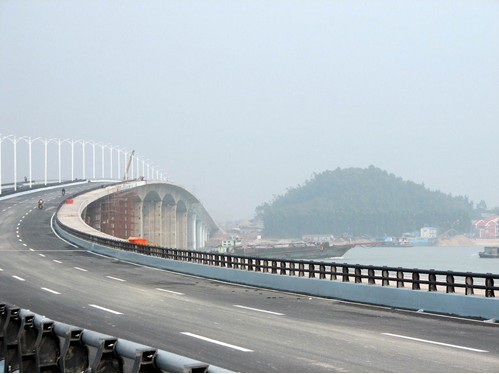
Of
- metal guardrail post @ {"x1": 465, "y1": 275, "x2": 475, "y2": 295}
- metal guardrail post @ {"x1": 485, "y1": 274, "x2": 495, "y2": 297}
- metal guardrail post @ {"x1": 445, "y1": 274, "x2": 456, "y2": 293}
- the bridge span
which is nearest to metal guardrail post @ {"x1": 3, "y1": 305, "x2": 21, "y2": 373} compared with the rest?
metal guardrail post @ {"x1": 485, "y1": 274, "x2": 495, "y2": 297}

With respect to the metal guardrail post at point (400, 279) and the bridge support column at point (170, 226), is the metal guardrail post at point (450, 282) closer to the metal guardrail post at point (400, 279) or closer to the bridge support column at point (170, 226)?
the metal guardrail post at point (400, 279)

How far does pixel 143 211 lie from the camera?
17675 centimetres

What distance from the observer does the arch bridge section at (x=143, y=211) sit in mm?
144375

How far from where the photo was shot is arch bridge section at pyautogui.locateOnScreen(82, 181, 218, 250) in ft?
474

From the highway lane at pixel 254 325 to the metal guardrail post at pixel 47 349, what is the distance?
3205 millimetres

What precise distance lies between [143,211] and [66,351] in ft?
553

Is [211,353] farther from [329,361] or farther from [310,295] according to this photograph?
[310,295]

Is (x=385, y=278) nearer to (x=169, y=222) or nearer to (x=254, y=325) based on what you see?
(x=254, y=325)

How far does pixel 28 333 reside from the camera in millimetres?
10773

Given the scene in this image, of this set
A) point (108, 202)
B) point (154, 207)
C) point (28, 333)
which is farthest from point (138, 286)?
point (154, 207)

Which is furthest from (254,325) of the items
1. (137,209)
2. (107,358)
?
(137,209)

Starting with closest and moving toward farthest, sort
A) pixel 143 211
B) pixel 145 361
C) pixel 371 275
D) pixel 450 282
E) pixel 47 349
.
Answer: pixel 145 361, pixel 47 349, pixel 450 282, pixel 371 275, pixel 143 211

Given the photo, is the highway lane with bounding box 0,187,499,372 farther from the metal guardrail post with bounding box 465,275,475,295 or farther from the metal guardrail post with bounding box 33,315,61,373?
the metal guardrail post with bounding box 33,315,61,373

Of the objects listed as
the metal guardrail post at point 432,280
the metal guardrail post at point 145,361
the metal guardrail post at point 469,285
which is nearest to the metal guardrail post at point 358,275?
the metal guardrail post at point 432,280
